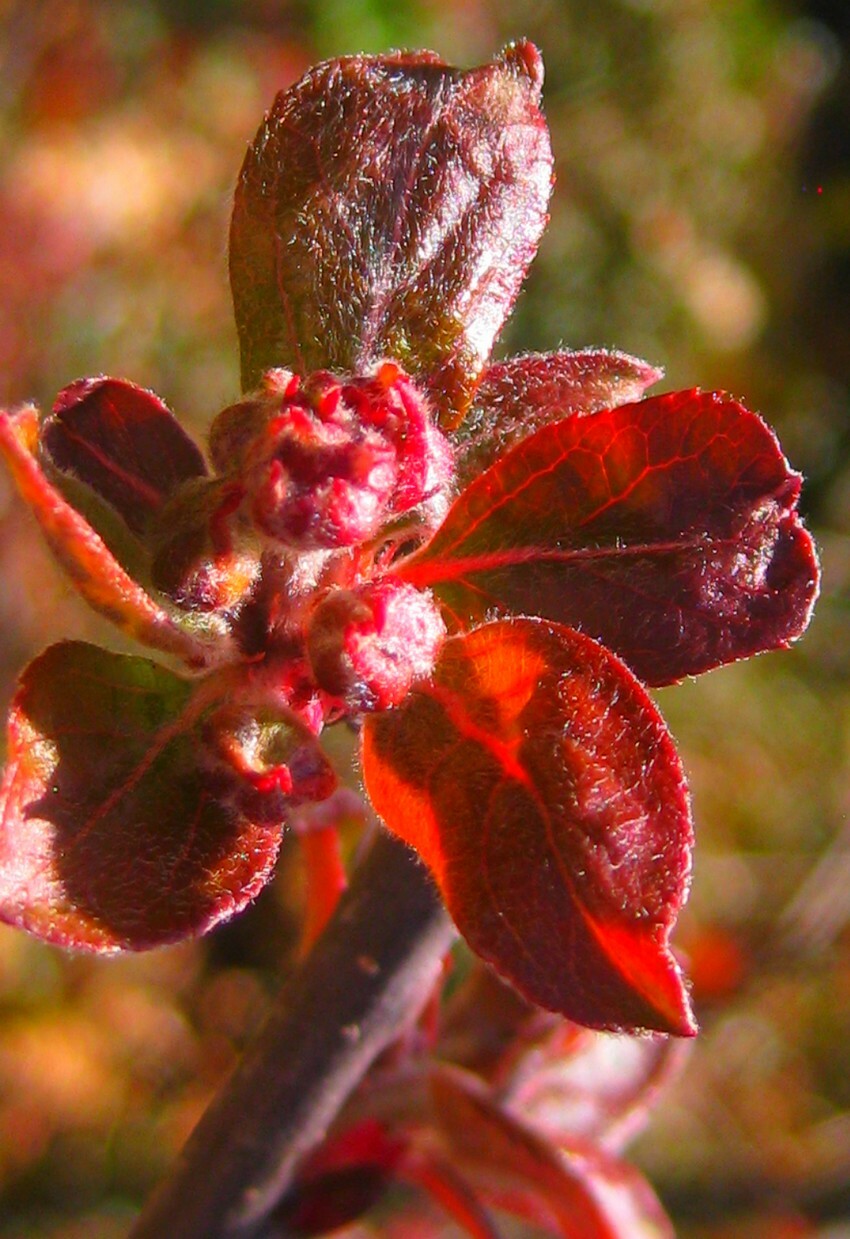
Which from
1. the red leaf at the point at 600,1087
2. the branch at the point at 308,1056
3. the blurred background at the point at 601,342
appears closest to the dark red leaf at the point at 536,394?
the branch at the point at 308,1056

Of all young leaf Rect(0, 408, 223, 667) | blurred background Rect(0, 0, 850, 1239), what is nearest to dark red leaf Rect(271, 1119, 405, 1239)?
young leaf Rect(0, 408, 223, 667)

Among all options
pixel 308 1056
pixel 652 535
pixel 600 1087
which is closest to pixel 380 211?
pixel 652 535

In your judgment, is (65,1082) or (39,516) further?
(65,1082)

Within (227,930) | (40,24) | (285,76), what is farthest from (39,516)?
(285,76)

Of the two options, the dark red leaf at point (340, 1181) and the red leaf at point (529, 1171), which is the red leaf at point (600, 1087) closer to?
the red leaf at point (529, 1171)

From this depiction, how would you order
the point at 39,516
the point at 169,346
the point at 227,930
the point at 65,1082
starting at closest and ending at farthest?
the point at 39,516 < the point at 65,1082 < the point at 227,930 < the point at 169,346

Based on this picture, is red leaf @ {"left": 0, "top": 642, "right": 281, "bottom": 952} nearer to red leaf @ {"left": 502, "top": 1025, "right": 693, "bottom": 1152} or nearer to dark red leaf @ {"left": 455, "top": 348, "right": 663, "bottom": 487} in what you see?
dark red leaf @ {"left": 455, "top": 348, "right": 663, "bottom": 487}

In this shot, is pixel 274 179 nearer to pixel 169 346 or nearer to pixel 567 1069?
pixel 567 1069

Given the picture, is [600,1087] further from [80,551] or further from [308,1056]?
[80,551]
